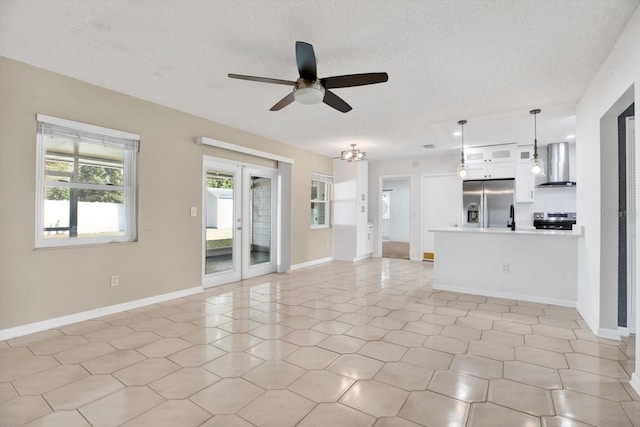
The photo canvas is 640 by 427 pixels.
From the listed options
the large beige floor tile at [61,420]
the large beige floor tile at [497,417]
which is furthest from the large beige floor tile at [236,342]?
the large beige floor tile at [497,417]

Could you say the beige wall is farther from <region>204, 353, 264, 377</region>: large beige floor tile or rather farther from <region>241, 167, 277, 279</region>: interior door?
<region>204, 353, 264, 377</region>: large beige floor tile

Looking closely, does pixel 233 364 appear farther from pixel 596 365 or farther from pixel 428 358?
pixel 596 365

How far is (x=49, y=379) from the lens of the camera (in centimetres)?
219

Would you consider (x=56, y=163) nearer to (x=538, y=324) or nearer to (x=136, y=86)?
(x=136, y=86)

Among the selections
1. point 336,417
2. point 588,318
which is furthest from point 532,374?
point 588,318

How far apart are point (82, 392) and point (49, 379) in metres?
0.37

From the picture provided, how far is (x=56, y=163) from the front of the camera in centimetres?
326

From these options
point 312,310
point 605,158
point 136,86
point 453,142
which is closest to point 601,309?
point 605,158

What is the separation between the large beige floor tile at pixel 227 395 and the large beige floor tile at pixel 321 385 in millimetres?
257

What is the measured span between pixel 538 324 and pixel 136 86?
195 inches

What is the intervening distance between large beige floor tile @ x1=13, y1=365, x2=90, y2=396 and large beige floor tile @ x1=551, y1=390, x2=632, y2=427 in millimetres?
3106

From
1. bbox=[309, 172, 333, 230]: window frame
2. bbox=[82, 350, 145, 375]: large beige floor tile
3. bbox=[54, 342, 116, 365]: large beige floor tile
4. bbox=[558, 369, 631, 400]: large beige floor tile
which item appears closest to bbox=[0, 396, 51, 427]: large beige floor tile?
bbox=[82, 350, 145, 375]: large beige floor tile

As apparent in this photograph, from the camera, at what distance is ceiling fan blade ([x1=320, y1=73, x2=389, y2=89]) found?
2396 mm

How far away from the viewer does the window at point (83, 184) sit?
316 centimetres
